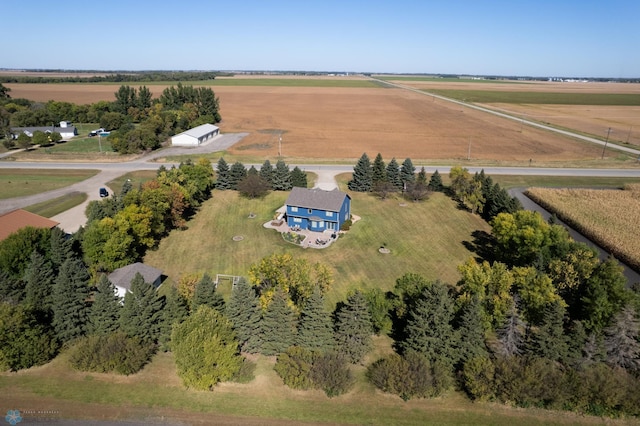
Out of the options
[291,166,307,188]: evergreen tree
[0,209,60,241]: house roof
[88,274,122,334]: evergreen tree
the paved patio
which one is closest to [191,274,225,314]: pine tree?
[88,274,122,334]: evergreen tree

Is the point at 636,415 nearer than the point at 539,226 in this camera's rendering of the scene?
Yes

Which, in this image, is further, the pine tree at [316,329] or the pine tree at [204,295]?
the pine tree at [204,295]

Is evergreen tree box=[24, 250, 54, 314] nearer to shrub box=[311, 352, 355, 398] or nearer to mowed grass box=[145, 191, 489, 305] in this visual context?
mowed grass box=[145, 191, 489, 305]

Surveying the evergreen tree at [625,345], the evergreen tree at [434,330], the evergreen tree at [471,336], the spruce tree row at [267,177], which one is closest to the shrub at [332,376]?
the evergreen tree at [434,330]

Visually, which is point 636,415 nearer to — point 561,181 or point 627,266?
point 627,266

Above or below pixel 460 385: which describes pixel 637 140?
above

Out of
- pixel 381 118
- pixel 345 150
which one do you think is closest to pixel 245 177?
pixel 345 150

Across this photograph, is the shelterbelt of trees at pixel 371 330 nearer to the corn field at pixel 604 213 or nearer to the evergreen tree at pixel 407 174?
the corn field at pixel 604 213

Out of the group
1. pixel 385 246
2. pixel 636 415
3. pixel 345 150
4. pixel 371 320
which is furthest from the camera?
pixel 345 150
